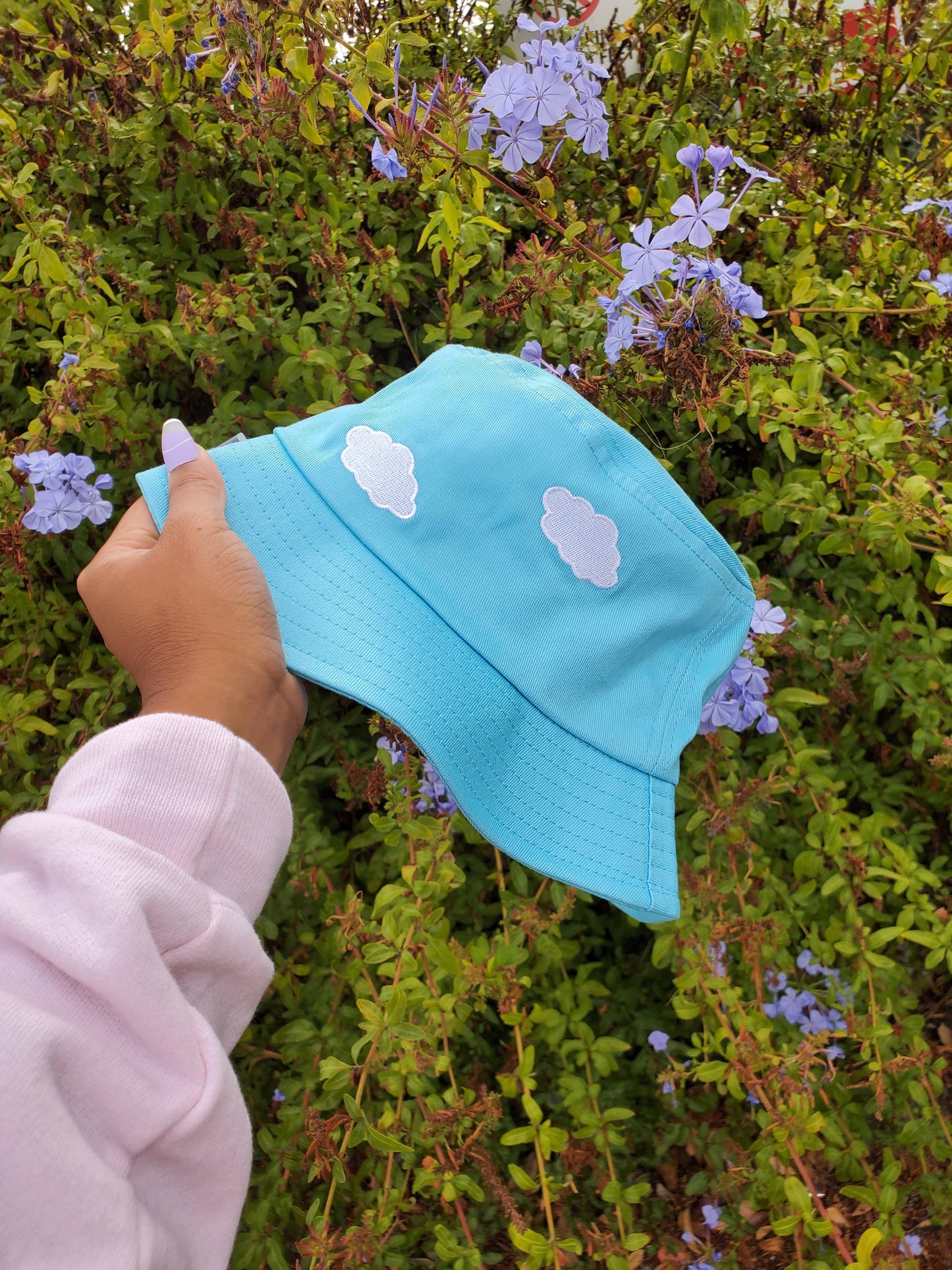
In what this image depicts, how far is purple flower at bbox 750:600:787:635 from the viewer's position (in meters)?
1.31

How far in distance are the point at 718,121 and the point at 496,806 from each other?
5.72 ft

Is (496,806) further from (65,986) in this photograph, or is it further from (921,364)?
(921,364)

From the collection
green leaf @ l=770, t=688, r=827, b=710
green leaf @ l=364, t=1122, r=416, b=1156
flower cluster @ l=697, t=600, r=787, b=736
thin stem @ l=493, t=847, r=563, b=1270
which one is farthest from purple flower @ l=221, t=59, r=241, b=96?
green leaf @ l=364, t=1122, r=416, b=1156

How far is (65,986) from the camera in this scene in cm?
70

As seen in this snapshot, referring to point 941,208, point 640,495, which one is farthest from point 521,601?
point 941,208

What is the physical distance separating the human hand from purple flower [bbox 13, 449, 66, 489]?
37cm

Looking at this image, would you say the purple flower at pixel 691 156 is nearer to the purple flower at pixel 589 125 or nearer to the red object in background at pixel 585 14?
the purple flower at pixel 589 125

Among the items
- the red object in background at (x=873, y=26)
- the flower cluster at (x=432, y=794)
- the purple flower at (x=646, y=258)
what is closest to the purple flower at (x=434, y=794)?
the flower cluster at (x=432, y=794)

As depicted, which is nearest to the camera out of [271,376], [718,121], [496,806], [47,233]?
[496,806]

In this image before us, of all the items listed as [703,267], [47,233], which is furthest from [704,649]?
[47,233]

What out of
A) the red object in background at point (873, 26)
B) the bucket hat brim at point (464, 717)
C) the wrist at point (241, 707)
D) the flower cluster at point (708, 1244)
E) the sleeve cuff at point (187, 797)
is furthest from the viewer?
the red object in background at point (873, 26)

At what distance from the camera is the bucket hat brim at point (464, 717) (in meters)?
1.05

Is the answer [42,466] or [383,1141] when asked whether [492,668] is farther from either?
[42,466]

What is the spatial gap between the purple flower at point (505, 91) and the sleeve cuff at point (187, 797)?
97 cm
